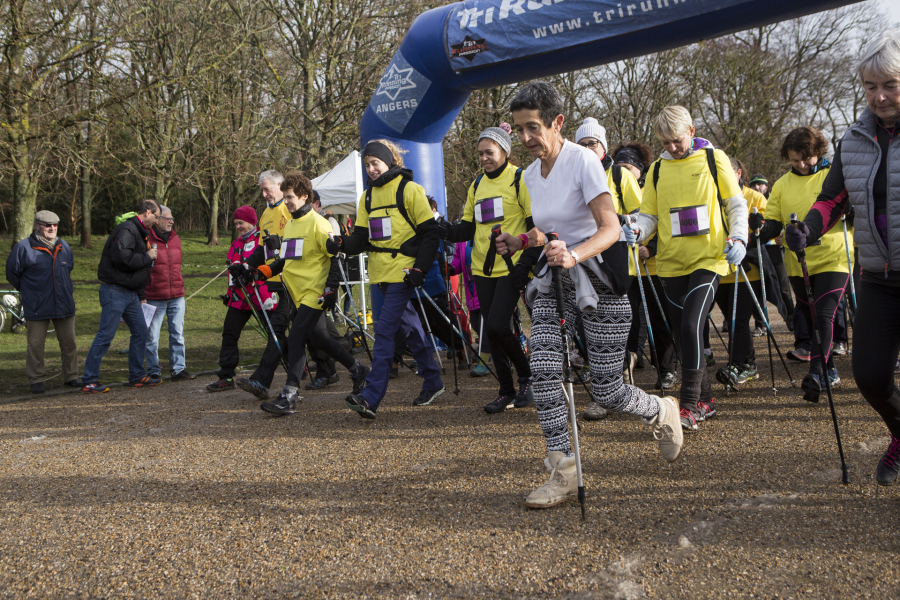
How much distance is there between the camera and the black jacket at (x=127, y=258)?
782 cm

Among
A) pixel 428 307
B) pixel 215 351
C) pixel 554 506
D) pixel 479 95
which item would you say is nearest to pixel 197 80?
pixel 479 95

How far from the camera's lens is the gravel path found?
275cm

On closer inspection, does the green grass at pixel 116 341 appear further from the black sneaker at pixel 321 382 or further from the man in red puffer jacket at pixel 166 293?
the black sneaker at pixel 321 382

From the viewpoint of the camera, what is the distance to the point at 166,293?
8.43 meters

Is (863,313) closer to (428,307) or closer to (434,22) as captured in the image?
(428,307)

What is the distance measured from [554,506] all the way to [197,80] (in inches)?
695

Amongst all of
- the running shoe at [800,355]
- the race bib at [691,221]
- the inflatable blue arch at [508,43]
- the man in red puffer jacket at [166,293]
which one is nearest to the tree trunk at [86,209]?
the man in red puffer jacket at [166,293]

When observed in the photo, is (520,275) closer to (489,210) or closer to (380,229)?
(489,210)

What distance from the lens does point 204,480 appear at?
424cm

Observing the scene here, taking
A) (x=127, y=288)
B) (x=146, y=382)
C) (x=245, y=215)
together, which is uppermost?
(x=245, y=215)

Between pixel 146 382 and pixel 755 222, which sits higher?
pixel 755 222

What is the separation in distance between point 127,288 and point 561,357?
613 cm

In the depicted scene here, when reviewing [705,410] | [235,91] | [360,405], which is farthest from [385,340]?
[235,91]

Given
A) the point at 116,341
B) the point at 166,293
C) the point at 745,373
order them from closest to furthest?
the point at 745,373, the point at 166,293, the point at 116,341
